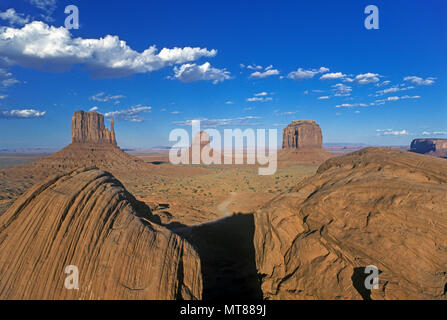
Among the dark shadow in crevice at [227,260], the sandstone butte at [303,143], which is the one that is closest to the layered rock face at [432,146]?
the sandstone butte at [303,143]

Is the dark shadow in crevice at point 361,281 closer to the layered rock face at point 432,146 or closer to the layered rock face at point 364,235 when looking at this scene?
the layered rock face at point 364,235

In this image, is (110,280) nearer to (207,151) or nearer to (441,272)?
(441,272)

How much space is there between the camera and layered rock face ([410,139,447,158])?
101 meters

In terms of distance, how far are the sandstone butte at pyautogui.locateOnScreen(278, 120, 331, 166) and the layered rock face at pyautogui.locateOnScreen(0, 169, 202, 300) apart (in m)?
96.2

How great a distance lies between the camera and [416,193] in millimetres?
6141

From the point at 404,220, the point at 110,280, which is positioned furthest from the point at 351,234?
the point at 110,280

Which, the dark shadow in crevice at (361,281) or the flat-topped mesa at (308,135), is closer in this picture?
the dark shadow in crevice at (361,281)

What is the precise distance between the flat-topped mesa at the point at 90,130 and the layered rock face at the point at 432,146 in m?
137

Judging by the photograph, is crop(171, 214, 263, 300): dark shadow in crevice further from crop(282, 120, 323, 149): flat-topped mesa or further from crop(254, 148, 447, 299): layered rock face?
crop(282, 120, 323, 149): flat-topped mesa

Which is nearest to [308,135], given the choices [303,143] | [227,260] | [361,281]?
[303,143]

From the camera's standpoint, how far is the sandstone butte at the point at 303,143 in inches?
4011

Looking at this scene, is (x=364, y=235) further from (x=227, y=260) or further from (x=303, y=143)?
(x=303, y=143)

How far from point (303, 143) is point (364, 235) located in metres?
112

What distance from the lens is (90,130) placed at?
81.4 meters
